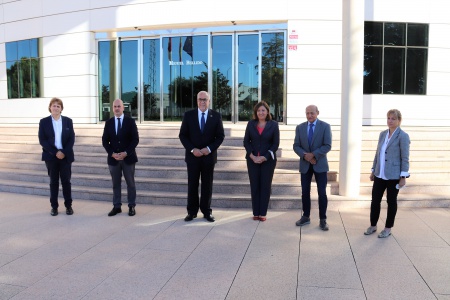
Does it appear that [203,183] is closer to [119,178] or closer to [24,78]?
[119,178]

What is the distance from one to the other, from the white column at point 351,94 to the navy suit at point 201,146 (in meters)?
2.53

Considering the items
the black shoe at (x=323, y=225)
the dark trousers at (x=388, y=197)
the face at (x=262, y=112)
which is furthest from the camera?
the face at (x=262, y=112)

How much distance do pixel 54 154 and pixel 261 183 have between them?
352cm

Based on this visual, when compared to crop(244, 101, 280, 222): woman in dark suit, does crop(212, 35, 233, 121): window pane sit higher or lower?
higher

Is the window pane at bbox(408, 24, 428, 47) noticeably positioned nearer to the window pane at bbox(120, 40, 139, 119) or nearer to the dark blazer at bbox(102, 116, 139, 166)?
the window pane at bbox(120, 40, 139, 119)

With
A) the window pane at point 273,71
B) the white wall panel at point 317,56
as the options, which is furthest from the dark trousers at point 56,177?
the white wall panel at point 317,56

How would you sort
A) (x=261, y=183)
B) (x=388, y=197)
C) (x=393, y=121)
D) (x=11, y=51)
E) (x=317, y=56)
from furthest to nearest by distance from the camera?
(x=11, y=51) < (x=317, y=56) < (x=261, y=183) < (x=388, y=197) < (x=393, y=121)

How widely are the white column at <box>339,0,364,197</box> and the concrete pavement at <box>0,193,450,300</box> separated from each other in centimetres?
72

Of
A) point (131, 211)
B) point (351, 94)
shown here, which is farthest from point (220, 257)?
point (351, 94)

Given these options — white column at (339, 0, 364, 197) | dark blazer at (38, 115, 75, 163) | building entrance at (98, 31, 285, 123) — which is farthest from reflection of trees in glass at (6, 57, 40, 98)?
white column at (339, 0, 364, 197)

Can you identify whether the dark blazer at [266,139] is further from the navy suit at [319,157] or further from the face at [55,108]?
the face at [55,108]

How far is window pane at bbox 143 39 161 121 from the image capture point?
12547 mm

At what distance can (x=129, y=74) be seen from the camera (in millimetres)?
12891

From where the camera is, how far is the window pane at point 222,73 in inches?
471
